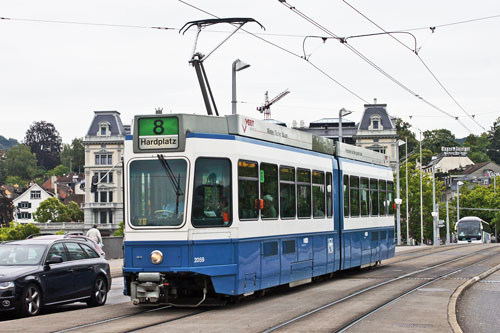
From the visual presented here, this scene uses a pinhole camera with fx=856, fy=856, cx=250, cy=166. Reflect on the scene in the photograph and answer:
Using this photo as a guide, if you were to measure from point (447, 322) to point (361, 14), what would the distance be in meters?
9.80

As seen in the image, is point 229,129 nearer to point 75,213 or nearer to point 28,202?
point 75,213

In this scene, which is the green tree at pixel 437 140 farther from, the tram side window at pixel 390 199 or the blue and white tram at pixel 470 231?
the tram side window at pixel 390 199

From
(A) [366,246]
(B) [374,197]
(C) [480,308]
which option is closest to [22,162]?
(B) [374,197]

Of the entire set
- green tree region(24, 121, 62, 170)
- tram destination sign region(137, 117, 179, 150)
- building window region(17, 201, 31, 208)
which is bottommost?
tram destination sign region(137, 117, 179, 150)

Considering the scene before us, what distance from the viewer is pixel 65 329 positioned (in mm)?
12344

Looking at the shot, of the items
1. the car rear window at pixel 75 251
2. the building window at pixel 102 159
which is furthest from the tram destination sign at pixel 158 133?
the building window at pixel 102 159

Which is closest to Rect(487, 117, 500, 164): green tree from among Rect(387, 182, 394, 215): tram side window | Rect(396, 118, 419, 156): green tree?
Rect(396, 118, 419, 156): green tree

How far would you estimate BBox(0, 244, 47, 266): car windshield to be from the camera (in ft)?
50.4

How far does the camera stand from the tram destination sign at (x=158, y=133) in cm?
1462

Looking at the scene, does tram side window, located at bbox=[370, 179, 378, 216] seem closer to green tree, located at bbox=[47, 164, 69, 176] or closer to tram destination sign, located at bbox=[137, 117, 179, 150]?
tram destination sign, located at bbox=[137, 117, 179, 150]

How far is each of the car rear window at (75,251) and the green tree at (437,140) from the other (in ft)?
507

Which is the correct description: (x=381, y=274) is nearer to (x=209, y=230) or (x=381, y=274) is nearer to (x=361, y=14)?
(x=361, y=14)

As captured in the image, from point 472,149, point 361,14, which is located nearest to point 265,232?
point 361,14

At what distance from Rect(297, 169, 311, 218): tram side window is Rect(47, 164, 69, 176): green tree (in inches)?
7151
